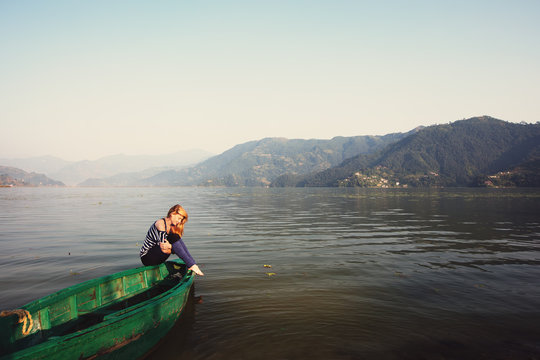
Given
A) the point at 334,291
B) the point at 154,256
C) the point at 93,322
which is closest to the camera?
the point at 93,322

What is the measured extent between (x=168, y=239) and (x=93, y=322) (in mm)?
3391

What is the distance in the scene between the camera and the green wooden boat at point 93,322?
554 cm

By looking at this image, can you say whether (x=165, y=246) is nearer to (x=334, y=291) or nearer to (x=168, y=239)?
(x=168, y=239)

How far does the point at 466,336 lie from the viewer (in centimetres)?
848

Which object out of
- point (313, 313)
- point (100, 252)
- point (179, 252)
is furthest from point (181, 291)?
point (100, 252)

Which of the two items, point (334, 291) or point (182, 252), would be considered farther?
point (334, 291)

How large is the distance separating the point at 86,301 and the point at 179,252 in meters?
3.07

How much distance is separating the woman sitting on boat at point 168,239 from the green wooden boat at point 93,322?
0.76 m

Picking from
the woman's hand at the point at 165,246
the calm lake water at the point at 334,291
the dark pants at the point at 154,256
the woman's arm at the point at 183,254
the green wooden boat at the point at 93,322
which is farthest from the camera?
the dark pants at the point at 154,256

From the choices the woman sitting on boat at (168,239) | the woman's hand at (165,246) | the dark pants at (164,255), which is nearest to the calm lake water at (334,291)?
the dark pants at (164,255)

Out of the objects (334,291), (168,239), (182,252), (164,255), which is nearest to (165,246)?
(168,239)

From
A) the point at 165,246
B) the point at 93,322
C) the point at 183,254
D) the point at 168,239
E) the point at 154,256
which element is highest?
the point at 168,239

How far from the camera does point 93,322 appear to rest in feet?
26.3

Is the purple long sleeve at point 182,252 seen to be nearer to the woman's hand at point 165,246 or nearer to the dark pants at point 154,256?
the woman's hand at point 165,246
